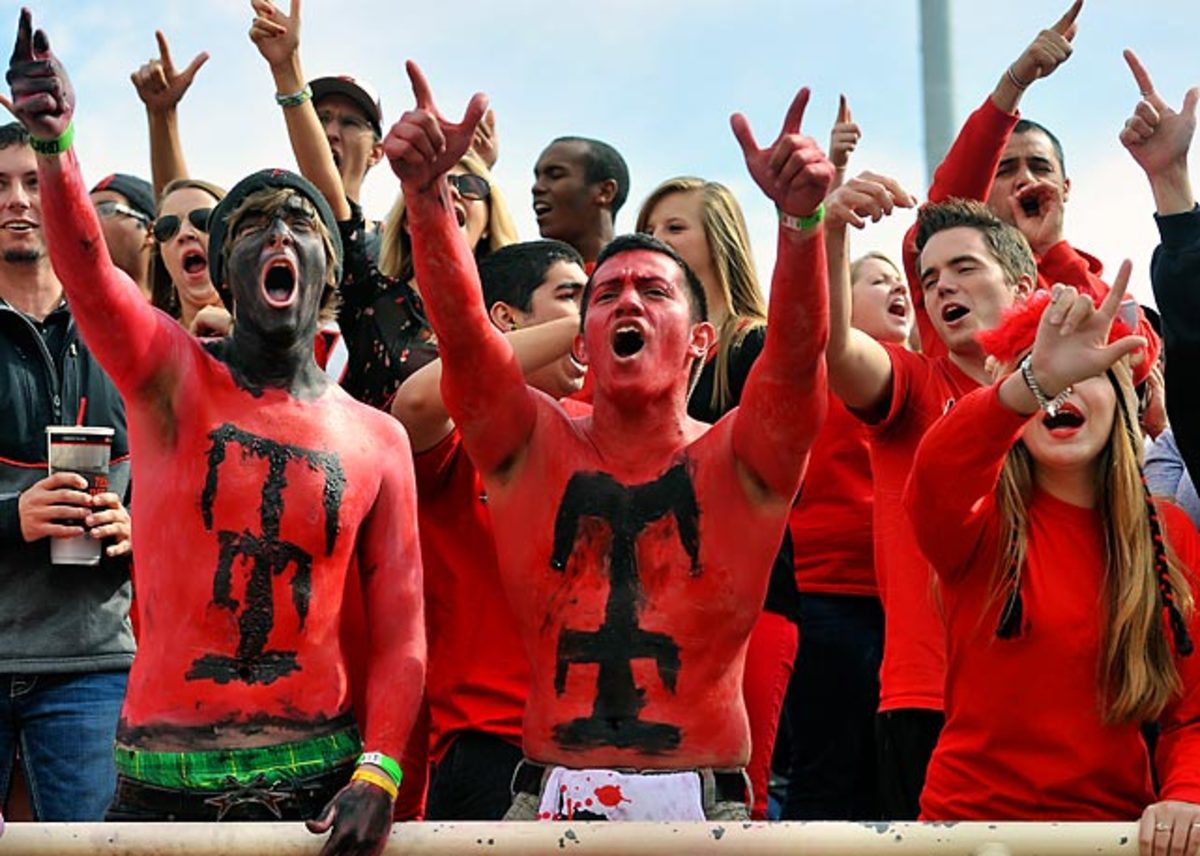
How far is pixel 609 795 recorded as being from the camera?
354 centimetres

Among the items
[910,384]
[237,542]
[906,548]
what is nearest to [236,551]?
[237,542]

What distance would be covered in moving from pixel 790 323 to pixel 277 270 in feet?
3.71

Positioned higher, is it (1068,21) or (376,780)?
(1068,21)

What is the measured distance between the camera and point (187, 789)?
353 centimetres

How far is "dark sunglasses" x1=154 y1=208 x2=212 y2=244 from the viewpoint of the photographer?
5461mm

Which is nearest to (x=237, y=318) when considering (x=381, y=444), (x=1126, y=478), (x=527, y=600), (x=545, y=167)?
(x=381, y=444)

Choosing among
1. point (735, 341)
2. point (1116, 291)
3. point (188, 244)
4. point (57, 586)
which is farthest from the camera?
point (188, 244)

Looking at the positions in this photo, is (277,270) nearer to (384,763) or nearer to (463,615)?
(463,615)

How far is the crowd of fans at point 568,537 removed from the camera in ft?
11.7

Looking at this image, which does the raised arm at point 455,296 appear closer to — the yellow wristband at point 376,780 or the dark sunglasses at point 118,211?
the yellow wristband at point 376,780

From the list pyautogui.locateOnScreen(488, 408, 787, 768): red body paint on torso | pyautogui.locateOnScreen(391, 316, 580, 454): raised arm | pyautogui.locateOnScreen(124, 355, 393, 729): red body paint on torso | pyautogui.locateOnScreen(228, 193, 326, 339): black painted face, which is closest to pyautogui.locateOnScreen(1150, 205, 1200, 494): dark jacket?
pyautogui.locateOnScreen(488, 408, 787, 768): red body paint on torso

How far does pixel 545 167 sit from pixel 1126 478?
2.76 meters

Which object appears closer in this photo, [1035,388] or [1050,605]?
[1035,388]

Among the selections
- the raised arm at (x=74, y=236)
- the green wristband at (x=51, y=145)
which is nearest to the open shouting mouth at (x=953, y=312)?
the raised arm at (x=74, y=236)
